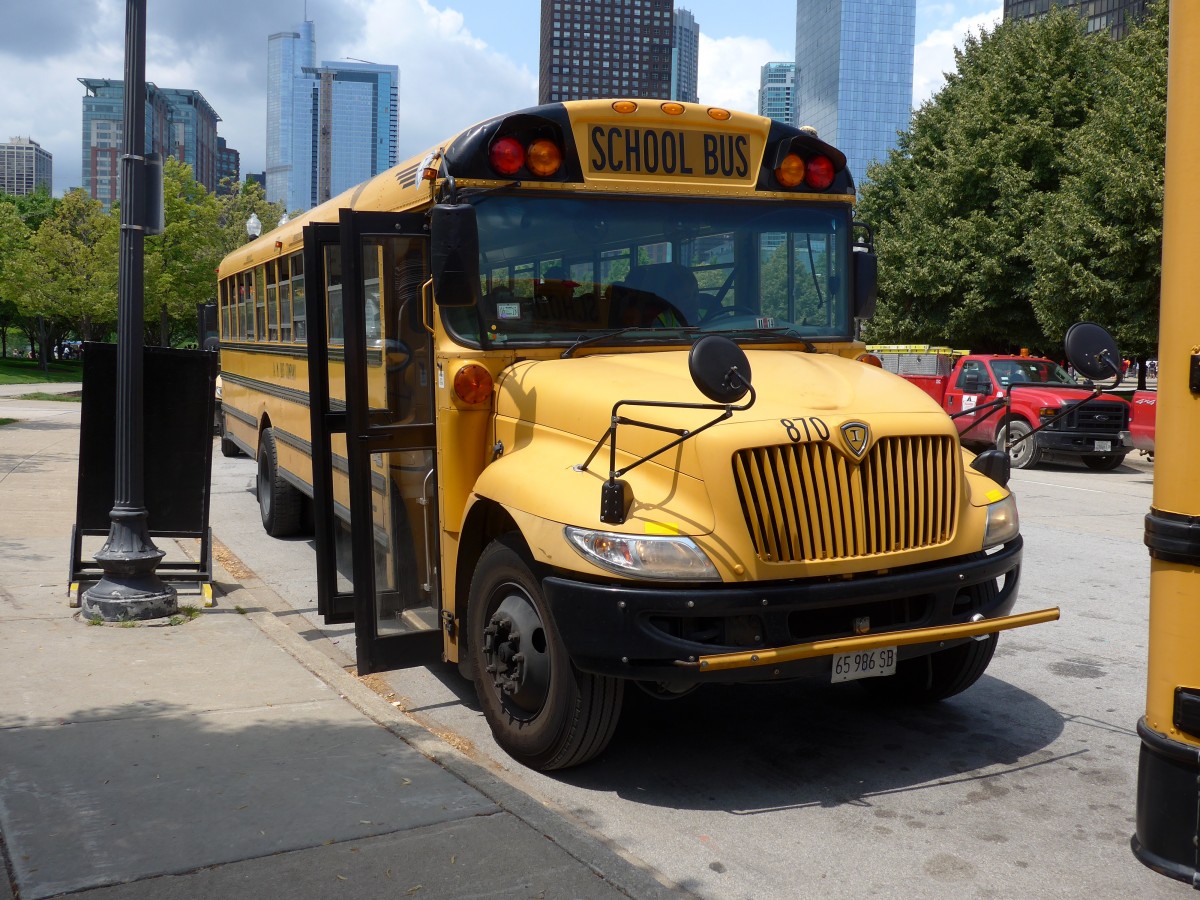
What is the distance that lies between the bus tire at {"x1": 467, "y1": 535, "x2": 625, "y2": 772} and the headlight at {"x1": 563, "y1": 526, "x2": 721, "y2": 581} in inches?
17.2

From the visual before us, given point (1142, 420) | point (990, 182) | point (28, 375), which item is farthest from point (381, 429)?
point (28, 375)

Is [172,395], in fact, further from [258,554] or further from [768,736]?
[768,736]

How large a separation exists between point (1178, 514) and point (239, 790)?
132 inches

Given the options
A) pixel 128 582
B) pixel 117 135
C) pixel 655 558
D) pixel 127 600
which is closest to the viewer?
pixel 655 558

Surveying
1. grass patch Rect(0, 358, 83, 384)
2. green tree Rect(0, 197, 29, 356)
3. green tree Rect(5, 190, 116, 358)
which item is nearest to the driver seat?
green tree Rect(5, 190, 116, 358)

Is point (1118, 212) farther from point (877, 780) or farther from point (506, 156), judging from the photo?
point (877, 780)

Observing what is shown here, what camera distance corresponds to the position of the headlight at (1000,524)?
16.0 ft

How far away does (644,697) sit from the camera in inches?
235

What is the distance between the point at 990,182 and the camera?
30.9 m

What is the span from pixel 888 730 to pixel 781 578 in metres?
1.56

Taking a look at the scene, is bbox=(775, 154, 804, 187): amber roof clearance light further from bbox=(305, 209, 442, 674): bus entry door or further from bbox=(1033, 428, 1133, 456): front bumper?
bbox=(1033, 428, 1133, 456): front bumper

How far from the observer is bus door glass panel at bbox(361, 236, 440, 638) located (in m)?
5.70

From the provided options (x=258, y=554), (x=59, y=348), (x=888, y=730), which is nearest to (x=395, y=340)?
(x=888, y=730)

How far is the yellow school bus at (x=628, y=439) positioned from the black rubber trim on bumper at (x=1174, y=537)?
93 cm
